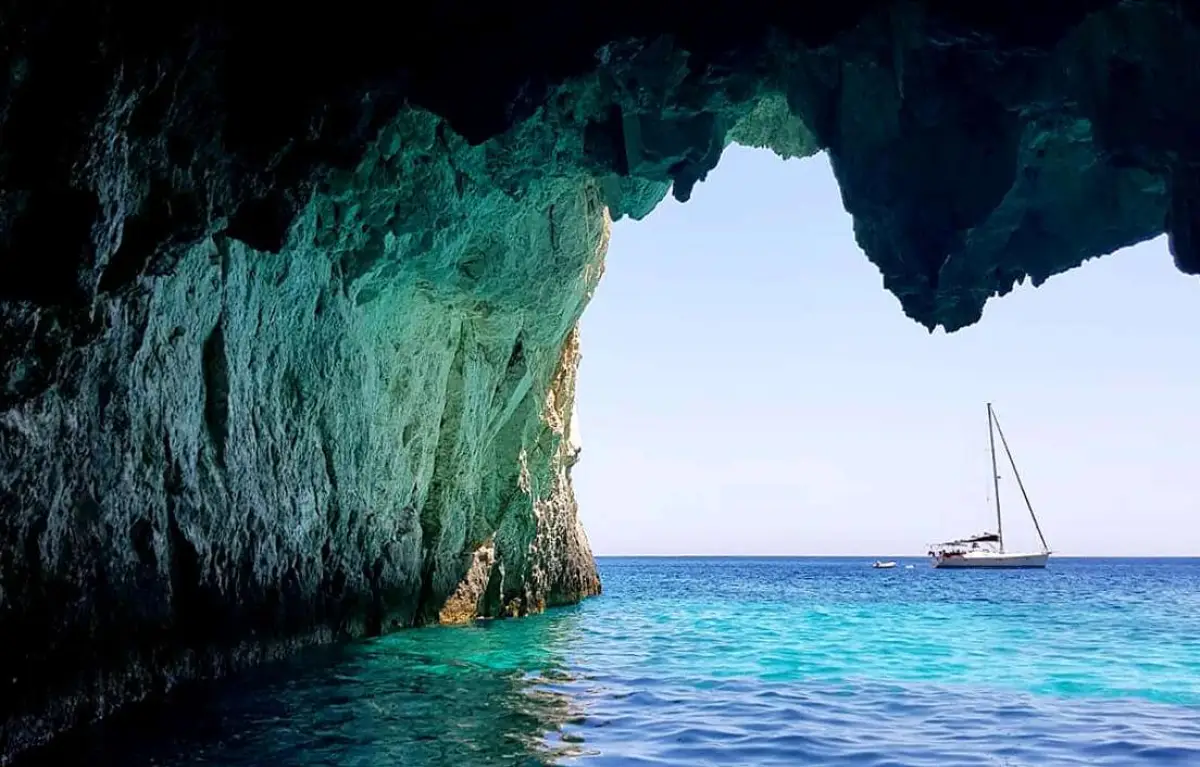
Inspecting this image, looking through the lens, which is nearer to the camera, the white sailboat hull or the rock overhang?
the rock overhang

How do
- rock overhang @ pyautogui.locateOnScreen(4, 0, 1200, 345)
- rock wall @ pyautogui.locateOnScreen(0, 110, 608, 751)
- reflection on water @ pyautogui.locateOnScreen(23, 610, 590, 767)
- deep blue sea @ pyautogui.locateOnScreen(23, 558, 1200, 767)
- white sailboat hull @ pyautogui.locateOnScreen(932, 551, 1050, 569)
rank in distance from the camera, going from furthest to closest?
white sailboat hull @ pyautogui.locateOnScreen(932, 551, 1050, 569) → rock wall @ pyautogui.locateOnScreen(0, 110, 608, 751) → deep blue sea @ pyautogui.locateOnScreen(23, 558, 1200, 767) → reflection on water @ pyautogui.locateOnScreen(23, 610, 590, 767) → rock overhang @ pyautogui.locateOnScreen(4, 0, 1200, 345)

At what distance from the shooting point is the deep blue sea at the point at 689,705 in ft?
27.6

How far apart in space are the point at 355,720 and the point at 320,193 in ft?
20.3

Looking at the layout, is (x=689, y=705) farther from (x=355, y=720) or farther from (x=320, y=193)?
(x=320, y=193)

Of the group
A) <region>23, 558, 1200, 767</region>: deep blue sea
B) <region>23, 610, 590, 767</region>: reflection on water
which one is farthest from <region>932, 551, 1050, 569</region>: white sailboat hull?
<region>23, 610, 590, 767</region>: reflection on water

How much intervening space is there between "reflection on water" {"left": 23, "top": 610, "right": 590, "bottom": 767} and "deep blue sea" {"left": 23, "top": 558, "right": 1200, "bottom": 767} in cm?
4

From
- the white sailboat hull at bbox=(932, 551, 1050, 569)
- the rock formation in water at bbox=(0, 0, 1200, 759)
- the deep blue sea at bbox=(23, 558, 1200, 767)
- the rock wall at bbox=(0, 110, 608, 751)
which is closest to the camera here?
the rock formation in water at bbox=(0, 0, 1200, 759)

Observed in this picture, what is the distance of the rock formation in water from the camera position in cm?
723

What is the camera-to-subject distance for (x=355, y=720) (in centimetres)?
997

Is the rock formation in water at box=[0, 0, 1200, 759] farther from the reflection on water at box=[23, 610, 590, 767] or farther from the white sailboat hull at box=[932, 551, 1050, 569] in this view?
the white sailboat hull at box=[932, 551, 1050, 569]

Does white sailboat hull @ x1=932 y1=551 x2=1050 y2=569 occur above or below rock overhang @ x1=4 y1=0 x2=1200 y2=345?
below

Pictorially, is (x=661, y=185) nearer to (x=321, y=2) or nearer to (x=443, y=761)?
(x=321, y=2)

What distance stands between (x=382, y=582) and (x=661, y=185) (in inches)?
380

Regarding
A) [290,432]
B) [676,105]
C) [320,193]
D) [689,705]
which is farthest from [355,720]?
[676,105]
